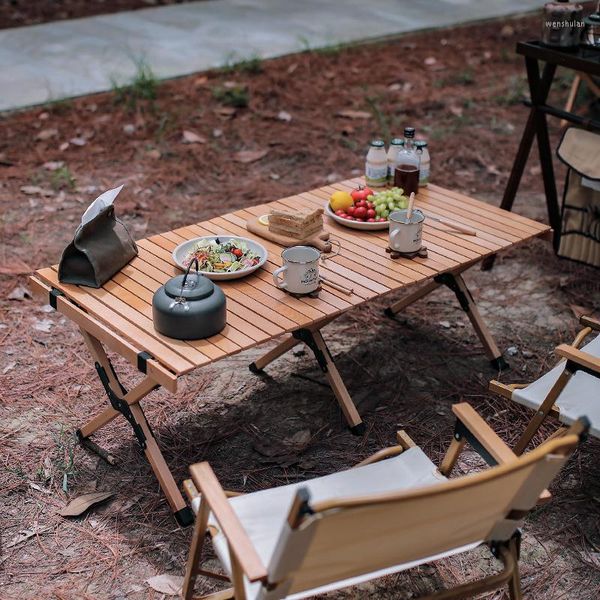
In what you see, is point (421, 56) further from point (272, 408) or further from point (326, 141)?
point (272, 408)

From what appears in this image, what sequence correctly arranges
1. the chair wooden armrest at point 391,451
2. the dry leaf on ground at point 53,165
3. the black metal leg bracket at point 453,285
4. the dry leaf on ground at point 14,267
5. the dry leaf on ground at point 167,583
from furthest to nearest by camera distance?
the dry leaf on ground at point 53,165 → the dry leaf on ground at point 14,267 → the black metal leg bracket at point 453,285 → the dry leaf on ground at point 167,583 → the chair wooden armrest at point 391,451

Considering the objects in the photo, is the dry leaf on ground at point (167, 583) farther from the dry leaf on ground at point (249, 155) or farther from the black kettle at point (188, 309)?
the dry leaf on ground at point (249, 155)

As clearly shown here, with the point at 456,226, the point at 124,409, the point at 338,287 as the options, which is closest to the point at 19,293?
the point at 124,409

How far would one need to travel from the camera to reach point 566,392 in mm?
3236

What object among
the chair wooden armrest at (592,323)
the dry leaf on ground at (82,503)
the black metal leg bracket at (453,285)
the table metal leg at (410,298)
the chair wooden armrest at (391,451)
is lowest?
the dry leaf on ground at (82,503)

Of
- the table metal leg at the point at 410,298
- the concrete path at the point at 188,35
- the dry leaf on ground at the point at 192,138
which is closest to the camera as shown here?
the table metal leg at the point at 410,298

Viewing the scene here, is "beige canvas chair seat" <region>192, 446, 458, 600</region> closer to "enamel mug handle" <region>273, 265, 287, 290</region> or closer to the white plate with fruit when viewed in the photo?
"enamel mug handle" <region>273, 265, 287, 290</region>

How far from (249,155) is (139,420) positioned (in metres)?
3.36

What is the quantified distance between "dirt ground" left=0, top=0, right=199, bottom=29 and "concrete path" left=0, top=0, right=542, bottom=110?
22 cm

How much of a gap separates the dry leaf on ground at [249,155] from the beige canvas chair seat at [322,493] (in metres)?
3.74

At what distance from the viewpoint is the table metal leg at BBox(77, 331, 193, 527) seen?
312 centimetres

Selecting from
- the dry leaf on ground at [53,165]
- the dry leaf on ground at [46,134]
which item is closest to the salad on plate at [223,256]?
the dry leaf on ground at [53,165]

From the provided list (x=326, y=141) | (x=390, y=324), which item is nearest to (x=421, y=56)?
(x=326, y=141)

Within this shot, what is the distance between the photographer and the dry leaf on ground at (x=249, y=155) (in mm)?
6176
